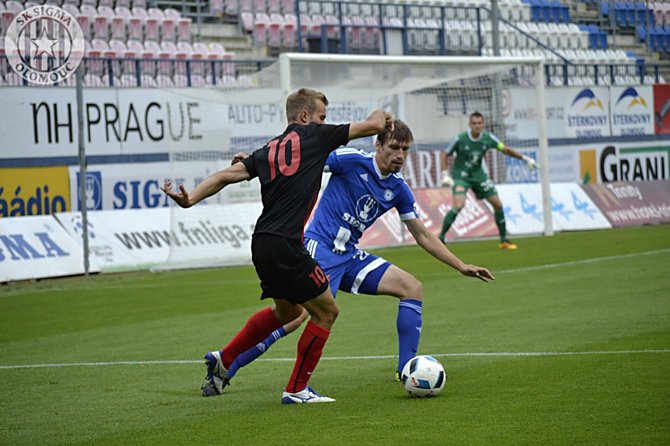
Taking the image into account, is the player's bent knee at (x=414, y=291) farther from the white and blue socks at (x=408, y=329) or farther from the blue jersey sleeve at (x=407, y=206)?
the blue jersey sleeve at (x=407, y=206)

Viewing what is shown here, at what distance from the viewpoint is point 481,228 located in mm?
24500

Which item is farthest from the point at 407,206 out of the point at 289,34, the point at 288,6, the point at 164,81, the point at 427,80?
the point at 288,6

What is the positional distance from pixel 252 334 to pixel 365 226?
1.14 meters

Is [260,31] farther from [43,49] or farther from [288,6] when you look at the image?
[43,49]

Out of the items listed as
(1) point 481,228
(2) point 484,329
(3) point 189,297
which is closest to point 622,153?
(1) point 481,228

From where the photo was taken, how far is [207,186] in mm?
6582

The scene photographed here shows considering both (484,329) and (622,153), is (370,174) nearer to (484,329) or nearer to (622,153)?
(484,329)

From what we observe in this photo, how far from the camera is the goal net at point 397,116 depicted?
20438 millimetres

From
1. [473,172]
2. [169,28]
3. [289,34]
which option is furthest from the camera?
[289,34]

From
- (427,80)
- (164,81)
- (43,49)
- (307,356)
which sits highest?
(43,49)

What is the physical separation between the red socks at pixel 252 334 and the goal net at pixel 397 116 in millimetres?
12028

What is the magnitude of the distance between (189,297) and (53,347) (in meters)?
4.35

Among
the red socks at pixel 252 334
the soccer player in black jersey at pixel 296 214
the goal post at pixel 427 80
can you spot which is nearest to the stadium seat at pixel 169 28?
the goal post at pixel 427 80

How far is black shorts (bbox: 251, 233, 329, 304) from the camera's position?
22.5 ft
